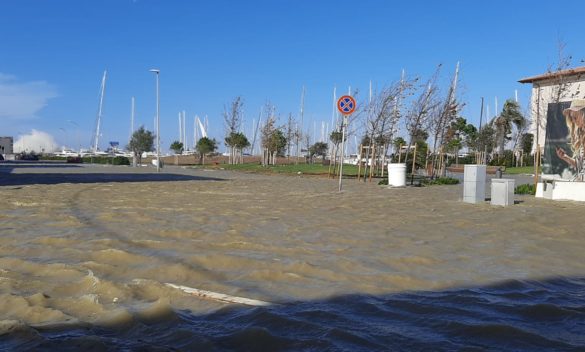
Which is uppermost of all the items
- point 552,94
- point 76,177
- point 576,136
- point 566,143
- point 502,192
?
point 552,94

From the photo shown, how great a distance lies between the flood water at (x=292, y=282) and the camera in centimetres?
361

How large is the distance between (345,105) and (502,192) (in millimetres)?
6577

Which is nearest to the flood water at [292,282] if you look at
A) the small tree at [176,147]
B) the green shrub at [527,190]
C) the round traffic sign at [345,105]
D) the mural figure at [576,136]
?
the mural figure at [576,136]

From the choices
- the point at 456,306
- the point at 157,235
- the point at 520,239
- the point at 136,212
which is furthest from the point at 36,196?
the point at 456,306

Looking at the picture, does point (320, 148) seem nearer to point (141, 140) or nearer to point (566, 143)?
point (141, 140)

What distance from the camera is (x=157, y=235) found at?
7.85 meters

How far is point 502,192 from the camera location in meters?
13.1

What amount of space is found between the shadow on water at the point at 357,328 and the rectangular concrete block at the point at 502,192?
8.74 meters

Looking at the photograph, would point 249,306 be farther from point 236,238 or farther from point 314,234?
point 314,234

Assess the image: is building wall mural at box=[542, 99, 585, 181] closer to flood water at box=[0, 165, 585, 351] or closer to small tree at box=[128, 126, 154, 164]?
flood water at box=[0, 165, 585, 351]

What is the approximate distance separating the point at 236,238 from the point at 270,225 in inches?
60.4

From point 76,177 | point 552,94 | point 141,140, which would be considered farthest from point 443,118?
point 141,140

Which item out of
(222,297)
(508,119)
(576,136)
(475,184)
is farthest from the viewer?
(508,119)

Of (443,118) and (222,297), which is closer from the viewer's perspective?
(222,297)
